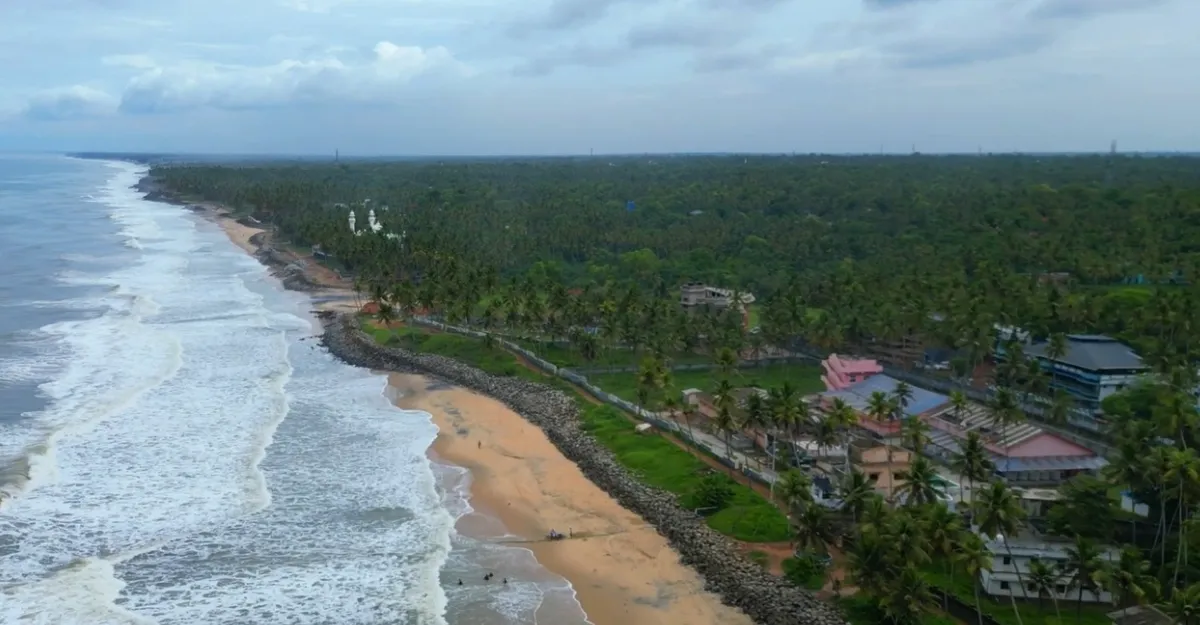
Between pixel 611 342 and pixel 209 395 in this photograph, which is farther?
Result: pixel 611 342

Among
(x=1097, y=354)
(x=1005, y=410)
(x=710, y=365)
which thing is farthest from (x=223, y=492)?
(x=1097, y=354)

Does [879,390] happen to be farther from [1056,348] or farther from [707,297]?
[707,297]

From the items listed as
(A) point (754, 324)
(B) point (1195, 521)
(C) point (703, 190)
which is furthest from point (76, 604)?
(C) point (703, 190)

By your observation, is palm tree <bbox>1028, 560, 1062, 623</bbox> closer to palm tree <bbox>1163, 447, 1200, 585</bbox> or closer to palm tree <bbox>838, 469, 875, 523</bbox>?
palm tree <bbox>1163, 447, 1200, 585</bbox>

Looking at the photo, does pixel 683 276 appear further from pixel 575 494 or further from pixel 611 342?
pixel 575 494

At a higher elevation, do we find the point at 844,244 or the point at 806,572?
the point at 844,244

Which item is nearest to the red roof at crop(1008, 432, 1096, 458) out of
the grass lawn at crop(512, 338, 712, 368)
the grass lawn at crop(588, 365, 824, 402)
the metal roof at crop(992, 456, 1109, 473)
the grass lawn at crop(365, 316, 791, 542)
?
the metal roof at crop(992, 456, 1109, 473)

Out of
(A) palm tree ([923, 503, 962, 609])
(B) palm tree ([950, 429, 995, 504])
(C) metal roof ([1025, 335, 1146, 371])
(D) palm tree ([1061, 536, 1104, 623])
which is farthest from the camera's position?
(C) metal roof ([1025, 335, 1146, 371])
